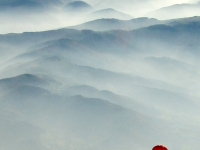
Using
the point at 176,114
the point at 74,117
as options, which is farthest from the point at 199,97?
the point at 74,117

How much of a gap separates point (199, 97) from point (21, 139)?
114 m

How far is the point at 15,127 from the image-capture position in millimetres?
120250

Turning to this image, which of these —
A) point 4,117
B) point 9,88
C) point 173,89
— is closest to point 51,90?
point 9,88

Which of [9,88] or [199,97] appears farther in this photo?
[199,97]

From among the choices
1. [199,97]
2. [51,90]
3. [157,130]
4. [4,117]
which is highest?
[199,97]

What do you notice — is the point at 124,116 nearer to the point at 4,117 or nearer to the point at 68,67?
the point at 4,117

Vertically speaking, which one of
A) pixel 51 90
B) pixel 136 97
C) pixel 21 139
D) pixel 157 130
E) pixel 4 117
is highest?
pixel 136 97

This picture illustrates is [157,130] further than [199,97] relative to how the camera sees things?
No

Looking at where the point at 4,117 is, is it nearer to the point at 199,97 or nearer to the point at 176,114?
the point at 176,114

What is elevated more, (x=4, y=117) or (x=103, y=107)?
(x=103, y=107)

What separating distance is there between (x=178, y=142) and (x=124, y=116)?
23558 millimetres

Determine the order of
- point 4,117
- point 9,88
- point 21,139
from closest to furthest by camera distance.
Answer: point 21,139
point 4,117
point 9,88

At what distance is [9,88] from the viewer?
144625 mm

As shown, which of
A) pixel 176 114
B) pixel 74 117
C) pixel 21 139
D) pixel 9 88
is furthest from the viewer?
pixel 176 114
